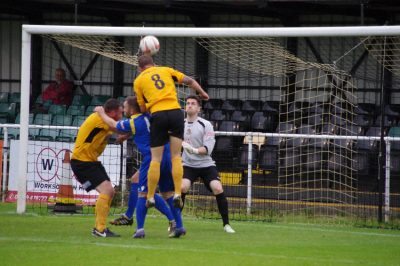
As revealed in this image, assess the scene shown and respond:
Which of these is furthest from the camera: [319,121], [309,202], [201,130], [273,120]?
[273,120]

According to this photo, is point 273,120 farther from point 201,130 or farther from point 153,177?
point 153,177

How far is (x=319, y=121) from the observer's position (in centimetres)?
2103

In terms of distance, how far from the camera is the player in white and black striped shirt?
47.8 feet

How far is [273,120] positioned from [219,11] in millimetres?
4032

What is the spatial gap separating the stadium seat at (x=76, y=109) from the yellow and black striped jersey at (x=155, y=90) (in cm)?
995

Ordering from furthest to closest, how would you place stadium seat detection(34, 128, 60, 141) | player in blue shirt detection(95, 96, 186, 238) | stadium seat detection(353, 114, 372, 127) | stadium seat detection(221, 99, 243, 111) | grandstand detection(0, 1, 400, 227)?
1. stadium seat detection(221, 99, 243, 111)
2. stadium seat detection(353, 114, 372, 127)
3. stadium seat detection(34, 128, 60, 141)
4. grandstand detection(0, 1, 400, 227)
5. player in blue shirt detection(95, 96, 186, 238)

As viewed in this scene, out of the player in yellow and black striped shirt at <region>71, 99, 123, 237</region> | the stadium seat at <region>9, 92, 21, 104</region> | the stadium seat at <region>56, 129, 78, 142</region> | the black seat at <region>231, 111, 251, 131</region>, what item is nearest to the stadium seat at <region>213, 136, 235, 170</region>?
the stadium seat at <region>56, 129, 78, 142</region>

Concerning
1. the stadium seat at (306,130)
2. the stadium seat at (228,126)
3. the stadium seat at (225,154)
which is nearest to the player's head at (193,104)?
the stadium seat at (225,154)

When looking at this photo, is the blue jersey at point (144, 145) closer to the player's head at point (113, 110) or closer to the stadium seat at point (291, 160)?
the player's head at point (113, 110)

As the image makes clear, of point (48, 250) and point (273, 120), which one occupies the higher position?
point (273, 120)

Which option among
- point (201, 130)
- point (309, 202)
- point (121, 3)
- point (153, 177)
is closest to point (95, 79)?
point (121, 3)

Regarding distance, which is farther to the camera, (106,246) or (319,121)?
(319,121)

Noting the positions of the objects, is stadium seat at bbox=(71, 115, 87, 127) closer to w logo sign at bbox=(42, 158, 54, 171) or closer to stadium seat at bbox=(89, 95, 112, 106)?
w logo sign at bbox=(42, 158, 54, 171)

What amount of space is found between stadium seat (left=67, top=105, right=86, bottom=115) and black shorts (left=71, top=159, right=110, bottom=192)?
9.47 m
